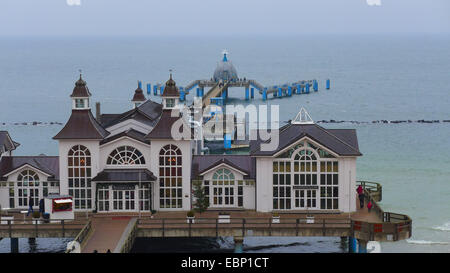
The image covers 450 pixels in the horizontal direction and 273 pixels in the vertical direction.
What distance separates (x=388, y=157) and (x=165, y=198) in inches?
1571

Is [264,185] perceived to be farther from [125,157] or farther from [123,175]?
[125,157]

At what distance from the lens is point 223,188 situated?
3944 centimetres

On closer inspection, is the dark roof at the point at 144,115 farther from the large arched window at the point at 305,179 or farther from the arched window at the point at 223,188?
the large arched window at the point at 305,179

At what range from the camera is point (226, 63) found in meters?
140

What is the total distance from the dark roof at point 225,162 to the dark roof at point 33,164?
235 inches

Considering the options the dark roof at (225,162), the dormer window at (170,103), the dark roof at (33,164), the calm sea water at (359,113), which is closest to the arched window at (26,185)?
the dark roof at (33,164)

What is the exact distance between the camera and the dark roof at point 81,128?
38.8 meters

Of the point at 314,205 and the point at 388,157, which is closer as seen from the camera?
the point at 314,205

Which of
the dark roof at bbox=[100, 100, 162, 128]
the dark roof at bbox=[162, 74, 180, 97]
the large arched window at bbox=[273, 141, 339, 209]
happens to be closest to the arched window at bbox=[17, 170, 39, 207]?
the dark roof at bbox=[100, 100, 162, 128]

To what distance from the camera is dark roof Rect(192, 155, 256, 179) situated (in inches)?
1542

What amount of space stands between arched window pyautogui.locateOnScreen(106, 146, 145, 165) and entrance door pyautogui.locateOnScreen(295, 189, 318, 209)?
6671 mm

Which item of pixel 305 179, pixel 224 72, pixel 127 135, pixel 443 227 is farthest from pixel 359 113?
pixel 127 135
